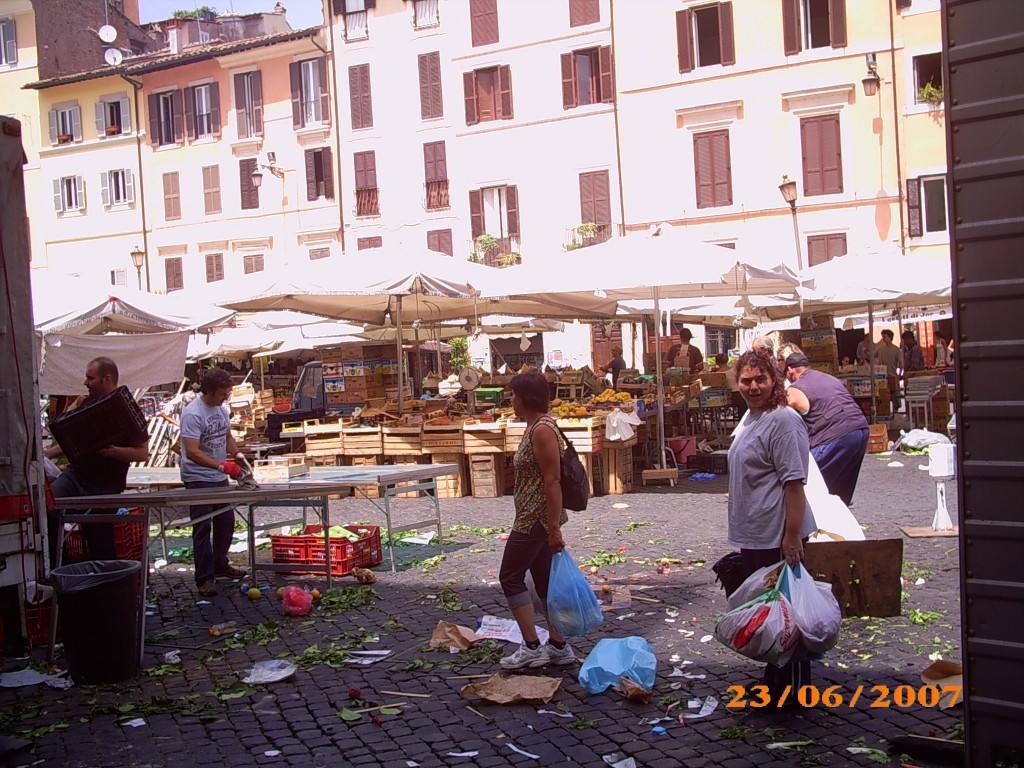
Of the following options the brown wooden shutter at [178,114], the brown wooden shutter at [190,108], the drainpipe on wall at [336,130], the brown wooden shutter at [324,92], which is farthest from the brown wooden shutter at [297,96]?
the brown wooden shutter at [178,114]

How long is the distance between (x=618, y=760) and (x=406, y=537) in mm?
6022

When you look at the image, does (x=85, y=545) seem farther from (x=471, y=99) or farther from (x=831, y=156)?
(x=471, y=99)

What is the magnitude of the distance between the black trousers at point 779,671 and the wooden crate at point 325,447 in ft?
28.9

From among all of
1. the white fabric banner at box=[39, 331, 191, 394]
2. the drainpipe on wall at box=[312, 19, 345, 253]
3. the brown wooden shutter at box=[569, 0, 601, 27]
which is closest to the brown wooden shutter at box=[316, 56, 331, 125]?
the drainpipe on wall at box=[312, 19, 345, 253]

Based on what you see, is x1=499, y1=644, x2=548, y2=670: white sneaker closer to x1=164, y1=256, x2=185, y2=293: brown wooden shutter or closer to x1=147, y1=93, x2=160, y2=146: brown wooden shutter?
x1=164, y1=256, x2=185, y2=293: brown wooden shutter

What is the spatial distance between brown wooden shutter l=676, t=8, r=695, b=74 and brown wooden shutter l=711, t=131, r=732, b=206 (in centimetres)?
213

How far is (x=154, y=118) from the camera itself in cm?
3825

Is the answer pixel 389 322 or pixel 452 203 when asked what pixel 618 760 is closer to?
pixel 389 322

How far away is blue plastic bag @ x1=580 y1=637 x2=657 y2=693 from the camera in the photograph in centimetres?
516

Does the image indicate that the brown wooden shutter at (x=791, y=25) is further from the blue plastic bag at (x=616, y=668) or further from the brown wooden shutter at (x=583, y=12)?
the blue plastic bag at (x=616, y=668)

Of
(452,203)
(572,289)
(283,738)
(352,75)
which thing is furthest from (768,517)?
(352,75)

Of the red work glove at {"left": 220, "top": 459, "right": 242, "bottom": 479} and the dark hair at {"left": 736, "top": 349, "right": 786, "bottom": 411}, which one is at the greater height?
the dark hair at {"left": 736, "top": 349, "right": 786, "bottom": 411}

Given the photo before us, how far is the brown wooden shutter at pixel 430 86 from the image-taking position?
110ft

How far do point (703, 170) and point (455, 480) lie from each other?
19.0 m
